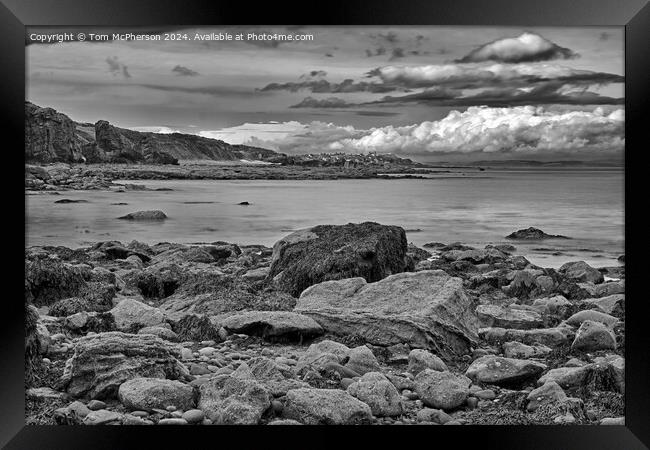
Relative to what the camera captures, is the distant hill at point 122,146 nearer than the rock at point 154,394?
No

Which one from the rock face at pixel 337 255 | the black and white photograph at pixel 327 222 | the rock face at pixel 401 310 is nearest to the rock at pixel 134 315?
the black and white photograph at pixel 327 222

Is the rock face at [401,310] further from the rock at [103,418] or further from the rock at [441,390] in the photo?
the rock at [103,418]

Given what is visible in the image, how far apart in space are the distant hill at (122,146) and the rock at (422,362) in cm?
202

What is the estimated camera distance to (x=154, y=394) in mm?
5414

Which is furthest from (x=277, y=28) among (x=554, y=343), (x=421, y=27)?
(x=554, y=343)

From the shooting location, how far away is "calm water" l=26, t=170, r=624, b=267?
5.96m

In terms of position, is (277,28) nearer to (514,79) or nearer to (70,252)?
(514,79)

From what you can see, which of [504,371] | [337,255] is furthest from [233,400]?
[504,371]

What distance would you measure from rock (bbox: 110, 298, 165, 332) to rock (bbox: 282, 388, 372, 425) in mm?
1420

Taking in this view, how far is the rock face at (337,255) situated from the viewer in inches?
245

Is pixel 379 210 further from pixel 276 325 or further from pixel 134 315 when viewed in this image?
pixel 134 315

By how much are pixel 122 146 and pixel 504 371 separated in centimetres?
358

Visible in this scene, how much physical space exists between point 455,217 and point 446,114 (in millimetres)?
853

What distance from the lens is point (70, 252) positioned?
6078 millimetres
